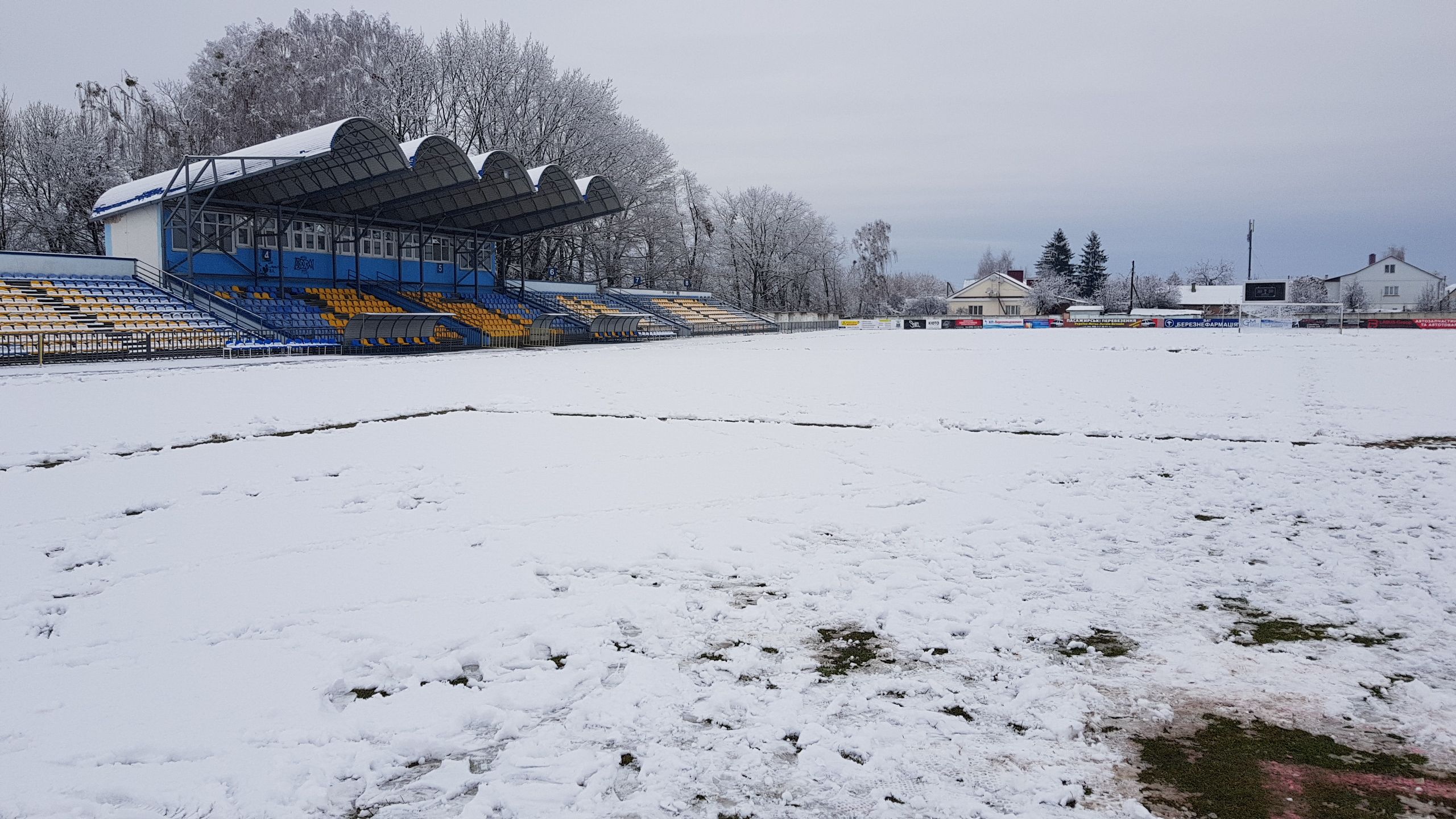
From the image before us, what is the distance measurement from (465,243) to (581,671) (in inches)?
1749

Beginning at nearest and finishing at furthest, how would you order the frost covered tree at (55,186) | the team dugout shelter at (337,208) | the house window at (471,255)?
the team dugout shelter at (337,208) → the house window at (471,255) → the frost covered tree at (55,186)

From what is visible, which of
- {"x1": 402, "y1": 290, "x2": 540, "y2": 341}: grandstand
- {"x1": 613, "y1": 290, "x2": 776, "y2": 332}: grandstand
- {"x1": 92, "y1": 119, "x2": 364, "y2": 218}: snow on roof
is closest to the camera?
{"x1": 92, "y1": 119, "x2": 364, "y2": 218}: snow on roof

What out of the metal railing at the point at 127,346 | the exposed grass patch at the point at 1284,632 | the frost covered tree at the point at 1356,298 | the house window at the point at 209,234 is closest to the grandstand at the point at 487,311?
the house window at the point at 209,234

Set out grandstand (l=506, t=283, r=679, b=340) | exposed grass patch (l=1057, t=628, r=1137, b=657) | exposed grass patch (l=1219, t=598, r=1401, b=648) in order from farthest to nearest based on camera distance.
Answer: grandstand (l=506, t=283, r=679, b=340) < exposed grass patch (l=1219, t=598, r=1401, b=648) < exposed grass patch (l=1057, t=628, r=1137, b=657)

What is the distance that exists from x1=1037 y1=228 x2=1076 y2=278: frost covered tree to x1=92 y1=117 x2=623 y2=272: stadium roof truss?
232 feet

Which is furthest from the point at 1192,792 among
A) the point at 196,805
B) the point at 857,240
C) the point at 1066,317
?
the point at 857,240

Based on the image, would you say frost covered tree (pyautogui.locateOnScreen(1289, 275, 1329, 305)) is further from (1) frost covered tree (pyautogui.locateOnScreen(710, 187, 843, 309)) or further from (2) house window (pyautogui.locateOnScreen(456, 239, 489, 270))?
(2) house window (pyautogui.locateOnScreen(456, 239, 489, 270))

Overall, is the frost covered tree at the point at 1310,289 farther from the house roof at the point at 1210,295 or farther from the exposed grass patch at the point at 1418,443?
the exposed grass patch at the point at 1418,443

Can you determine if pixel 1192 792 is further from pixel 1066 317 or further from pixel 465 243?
pixel 1066 317

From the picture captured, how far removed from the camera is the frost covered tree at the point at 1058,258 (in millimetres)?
99062

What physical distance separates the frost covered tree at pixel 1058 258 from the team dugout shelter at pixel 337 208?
231 ft

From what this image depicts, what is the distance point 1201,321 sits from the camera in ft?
224

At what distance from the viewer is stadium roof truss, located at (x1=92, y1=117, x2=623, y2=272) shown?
3000cm

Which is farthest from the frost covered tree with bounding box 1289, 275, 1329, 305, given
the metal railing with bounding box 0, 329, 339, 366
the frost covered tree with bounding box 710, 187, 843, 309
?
the metal railing with bounding box 0, 329, 339, 366
